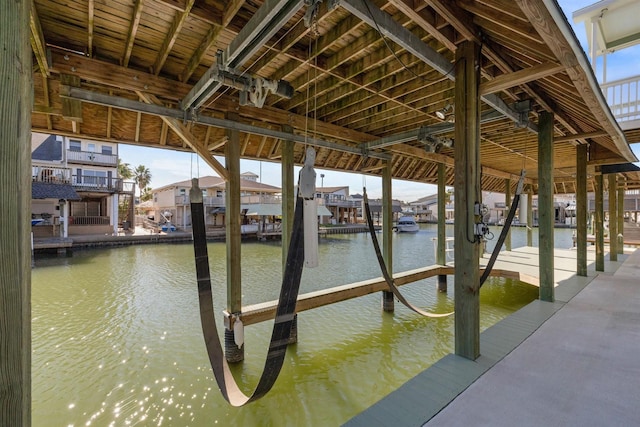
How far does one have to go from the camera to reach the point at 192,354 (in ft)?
13.5

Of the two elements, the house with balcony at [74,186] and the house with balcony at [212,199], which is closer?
the house with balcony at [74,186]

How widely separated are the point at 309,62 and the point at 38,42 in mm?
2033

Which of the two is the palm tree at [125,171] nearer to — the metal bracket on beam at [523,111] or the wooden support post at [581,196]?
the metal bracket on beam at [523,111]

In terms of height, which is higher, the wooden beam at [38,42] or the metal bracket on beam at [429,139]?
the wooden beam at [38,42]

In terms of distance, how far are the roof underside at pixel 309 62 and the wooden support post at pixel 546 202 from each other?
309mm

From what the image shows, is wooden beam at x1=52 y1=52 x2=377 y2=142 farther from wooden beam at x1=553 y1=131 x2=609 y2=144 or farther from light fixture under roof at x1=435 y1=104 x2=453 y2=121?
wooden beam at x1=553 y1=131 x2=609 y2=144

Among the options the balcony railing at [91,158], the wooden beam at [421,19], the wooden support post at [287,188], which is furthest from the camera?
the balcony railing at [91,158]

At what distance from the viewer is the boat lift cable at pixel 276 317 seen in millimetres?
1673

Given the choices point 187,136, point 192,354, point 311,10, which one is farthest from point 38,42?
point 192,354

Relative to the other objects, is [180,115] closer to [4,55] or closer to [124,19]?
[124,19]

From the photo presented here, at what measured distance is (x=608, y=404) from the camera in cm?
190

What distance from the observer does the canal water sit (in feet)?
9.74

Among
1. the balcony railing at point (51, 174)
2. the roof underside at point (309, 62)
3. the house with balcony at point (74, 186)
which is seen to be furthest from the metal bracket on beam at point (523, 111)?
the balcony railing at point (51, 174)

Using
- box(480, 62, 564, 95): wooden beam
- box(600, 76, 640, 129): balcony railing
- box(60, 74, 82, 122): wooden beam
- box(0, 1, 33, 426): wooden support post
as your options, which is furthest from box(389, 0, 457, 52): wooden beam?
box(600, 76, 640, 129): balcony railing
